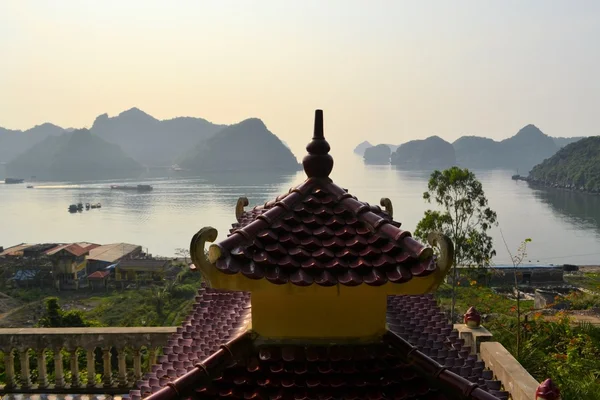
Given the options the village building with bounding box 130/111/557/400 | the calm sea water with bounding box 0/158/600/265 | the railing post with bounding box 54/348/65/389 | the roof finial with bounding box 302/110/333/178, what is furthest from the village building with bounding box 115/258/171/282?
the village building with bounding box 130/111/557/400

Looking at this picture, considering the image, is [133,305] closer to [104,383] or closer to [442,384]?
[104,383]

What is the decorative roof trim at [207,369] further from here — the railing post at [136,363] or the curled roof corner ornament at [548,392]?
the railing post at [136,363]

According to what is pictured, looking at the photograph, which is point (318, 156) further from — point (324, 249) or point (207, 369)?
point (207, 369)

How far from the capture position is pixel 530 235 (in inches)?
2731

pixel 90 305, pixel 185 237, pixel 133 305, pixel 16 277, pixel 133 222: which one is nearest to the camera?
pixel 133 305

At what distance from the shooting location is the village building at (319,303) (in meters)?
2.79

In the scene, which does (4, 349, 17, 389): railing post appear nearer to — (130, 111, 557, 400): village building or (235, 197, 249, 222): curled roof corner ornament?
(235, 197, 249, 222): curled roof corner ornament

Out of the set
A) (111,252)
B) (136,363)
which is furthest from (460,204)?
(111,252)

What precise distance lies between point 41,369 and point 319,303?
6232 mm

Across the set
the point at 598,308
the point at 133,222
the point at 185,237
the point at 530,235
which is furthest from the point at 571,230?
the point at 133,222

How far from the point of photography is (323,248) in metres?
2.94

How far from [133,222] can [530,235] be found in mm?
68501

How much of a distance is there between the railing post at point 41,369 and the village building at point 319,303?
4.84 m

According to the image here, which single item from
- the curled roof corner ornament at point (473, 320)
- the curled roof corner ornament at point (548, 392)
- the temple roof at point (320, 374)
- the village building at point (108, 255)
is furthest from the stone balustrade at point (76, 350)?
the village building at point (108, 255)
